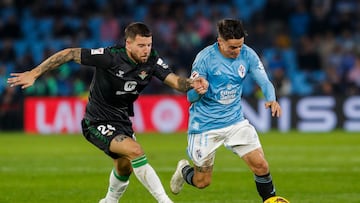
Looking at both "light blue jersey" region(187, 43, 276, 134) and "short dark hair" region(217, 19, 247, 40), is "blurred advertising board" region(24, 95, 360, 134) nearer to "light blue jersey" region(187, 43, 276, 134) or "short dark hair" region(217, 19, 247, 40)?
"light blue jersey" region(187, 43, 276, 134)

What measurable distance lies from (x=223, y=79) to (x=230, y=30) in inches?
23.4

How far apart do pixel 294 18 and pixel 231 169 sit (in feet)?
44.3

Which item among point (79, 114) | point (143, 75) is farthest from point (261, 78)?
point (79, 114)

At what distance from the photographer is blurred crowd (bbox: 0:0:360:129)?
85.6ft

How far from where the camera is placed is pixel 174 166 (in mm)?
15969

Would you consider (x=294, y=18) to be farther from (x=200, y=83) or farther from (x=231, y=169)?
(x=200, y=83)

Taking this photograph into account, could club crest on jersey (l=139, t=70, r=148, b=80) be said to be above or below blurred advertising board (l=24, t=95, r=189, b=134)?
above

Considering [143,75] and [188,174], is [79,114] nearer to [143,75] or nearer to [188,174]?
[188,174]

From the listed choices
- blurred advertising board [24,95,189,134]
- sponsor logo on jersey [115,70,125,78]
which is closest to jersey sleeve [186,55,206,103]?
sponsor logo on jersey [115,70,125,78]

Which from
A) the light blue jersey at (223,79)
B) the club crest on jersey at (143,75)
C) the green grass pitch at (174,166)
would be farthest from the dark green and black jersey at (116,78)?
the green grass pitch at (174,166)

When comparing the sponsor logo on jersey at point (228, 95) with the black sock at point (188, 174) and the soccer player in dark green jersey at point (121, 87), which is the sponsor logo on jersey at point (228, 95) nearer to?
the soccer player in dark green jersey at point (121, 87)

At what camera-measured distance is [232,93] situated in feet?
33.2

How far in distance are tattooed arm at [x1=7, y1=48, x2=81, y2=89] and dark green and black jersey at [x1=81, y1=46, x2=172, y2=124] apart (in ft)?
0.38

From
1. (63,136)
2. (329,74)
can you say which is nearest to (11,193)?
(63,136)
